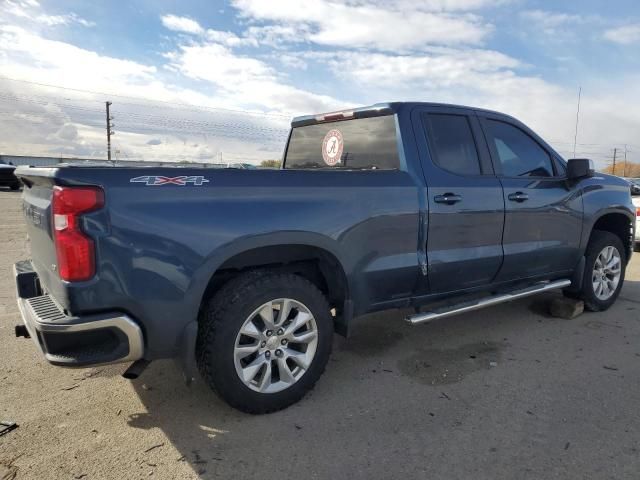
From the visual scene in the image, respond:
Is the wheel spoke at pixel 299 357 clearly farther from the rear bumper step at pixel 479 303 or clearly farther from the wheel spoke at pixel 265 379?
the rear bumper step at pixel 479 303

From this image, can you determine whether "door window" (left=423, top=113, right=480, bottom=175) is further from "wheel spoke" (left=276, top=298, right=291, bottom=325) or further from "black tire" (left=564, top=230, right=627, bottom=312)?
"black tire" (left=564, top=230, right=627, bottom=312)

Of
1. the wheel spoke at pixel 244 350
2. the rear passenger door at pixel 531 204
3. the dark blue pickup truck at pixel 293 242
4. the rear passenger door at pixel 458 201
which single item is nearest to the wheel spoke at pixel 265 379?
the dark blue pickup truck at pixel 293 242

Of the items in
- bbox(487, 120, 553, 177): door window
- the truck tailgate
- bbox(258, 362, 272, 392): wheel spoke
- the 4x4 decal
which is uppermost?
bbox(487, 120, 553, 177): door window

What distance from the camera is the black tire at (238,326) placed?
273 cm

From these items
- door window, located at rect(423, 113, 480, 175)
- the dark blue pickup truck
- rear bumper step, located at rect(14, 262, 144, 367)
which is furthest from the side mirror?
rear bumper step, located at rect(14, 262, 144, 367)

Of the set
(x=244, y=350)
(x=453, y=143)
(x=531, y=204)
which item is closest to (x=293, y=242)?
(x=244, y=350)

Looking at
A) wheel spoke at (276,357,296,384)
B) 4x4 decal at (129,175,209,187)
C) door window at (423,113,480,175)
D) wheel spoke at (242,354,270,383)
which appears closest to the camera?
4x4 decal at (129,175,209,187)

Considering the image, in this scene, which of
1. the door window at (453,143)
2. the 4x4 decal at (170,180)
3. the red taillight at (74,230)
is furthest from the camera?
the door window at (453,143)

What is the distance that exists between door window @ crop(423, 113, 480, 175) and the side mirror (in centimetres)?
112

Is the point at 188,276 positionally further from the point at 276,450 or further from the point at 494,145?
the point at 494,145

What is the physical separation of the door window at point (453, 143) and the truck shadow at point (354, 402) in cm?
150

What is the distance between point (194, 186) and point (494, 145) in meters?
2.70

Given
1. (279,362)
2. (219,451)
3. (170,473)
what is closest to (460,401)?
(279,362)

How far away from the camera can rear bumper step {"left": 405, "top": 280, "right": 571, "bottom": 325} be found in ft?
11.4
